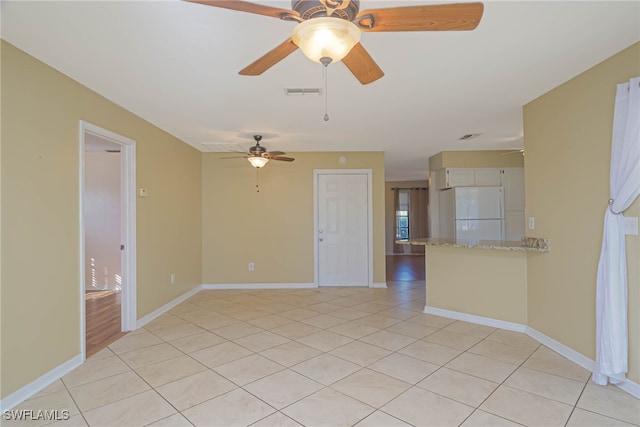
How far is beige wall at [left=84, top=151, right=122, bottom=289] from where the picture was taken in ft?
18.0

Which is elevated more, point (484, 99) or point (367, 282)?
point (484, 99)

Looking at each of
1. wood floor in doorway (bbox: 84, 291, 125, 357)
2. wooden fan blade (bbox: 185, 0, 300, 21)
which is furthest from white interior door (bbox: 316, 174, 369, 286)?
wooden fan blade (bbox: 185, 0, 300, 21)

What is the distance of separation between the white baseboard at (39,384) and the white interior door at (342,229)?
357 cm

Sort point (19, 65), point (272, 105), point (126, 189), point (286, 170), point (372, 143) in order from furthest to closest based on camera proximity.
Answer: point (286, 170) → point (372, 143) → point (126, 189) → point (272, 105) → point (19, 65)

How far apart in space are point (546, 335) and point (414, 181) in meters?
7.91

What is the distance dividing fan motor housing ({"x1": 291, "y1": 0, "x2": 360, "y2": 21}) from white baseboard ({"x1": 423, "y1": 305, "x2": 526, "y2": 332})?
11.4ft

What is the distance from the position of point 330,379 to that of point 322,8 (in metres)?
2.36

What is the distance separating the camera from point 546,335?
3.01 meters

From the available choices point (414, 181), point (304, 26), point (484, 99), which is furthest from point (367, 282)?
point (414, 181)

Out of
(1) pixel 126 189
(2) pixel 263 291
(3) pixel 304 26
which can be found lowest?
(2) pixel 263 291

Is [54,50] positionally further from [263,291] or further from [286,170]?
[263,291]

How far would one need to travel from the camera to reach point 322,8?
131 centimetres

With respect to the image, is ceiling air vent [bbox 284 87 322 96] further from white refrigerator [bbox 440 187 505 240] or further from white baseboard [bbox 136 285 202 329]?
white refrigerator [bbox 440 187 505 240]

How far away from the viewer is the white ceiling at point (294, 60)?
5.90 feet
